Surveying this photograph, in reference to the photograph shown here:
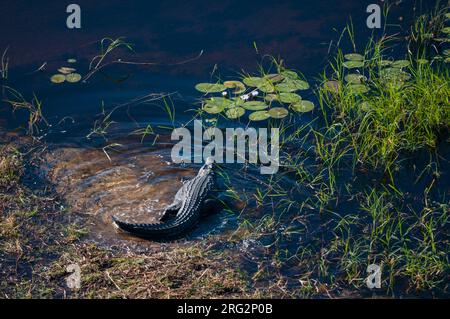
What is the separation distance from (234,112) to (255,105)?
0.25 m

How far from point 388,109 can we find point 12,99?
12.2 ft

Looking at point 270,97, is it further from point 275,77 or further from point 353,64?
point 353,64

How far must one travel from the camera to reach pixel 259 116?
6.57 meters

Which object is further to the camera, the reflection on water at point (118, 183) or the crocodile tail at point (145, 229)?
the reflection on water at point (118, 183)

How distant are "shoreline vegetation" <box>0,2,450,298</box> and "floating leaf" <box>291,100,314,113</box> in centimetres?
2

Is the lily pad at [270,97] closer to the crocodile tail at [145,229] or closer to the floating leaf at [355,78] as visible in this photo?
the floating leaf at [355,78]

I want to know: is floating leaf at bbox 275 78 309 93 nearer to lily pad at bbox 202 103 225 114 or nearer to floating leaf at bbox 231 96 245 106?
floating leaf at bbox 231 96 245 106

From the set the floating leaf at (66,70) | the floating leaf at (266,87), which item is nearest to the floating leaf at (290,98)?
the floating leaf at (266,87)

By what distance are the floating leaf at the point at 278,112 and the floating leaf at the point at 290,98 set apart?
0.32ft

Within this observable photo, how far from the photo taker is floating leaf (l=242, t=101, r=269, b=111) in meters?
6.65

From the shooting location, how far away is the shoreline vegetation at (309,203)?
191 inches

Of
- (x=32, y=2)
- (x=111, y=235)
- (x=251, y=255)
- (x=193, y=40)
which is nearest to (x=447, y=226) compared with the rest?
(x=251, y=255)
